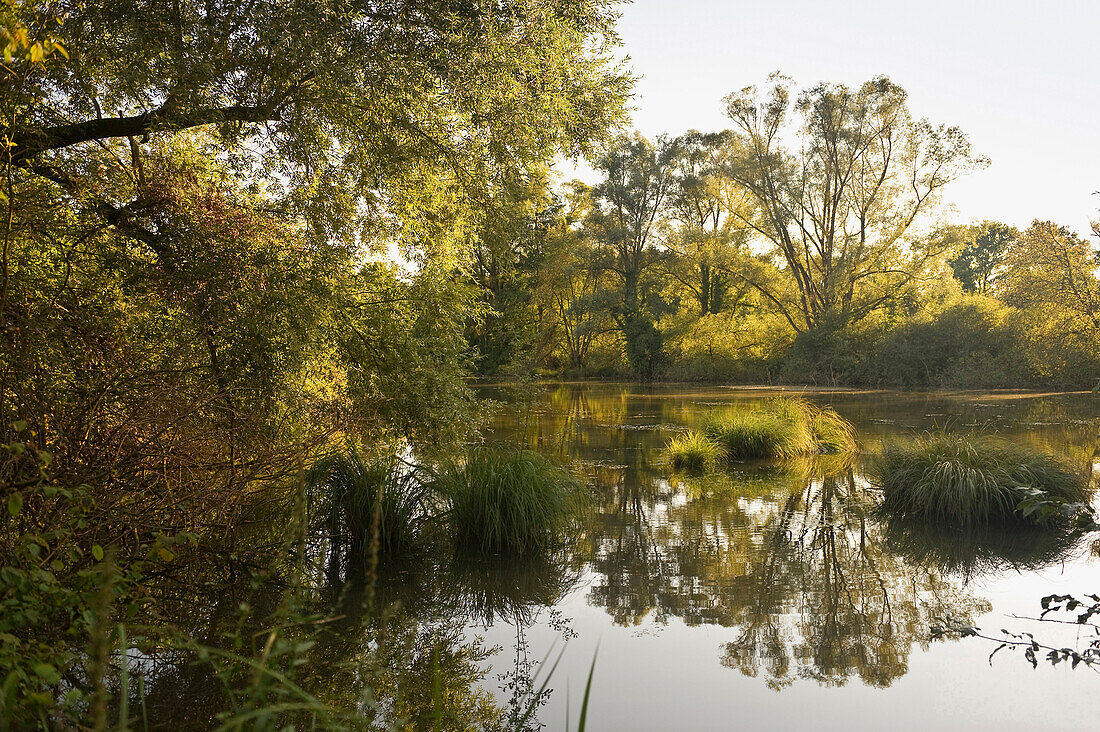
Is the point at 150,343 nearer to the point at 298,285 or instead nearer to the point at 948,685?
the point at 298,285

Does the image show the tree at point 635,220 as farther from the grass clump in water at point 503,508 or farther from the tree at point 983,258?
the tree at point 983,258

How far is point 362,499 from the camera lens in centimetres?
667

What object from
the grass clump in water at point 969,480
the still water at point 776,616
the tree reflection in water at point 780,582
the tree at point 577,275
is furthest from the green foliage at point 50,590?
the tree at point 577,275

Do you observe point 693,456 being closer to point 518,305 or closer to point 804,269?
point 518,305

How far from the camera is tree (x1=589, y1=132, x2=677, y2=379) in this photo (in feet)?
122

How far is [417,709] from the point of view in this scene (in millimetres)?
3979

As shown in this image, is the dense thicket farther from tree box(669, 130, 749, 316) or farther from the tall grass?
tree box(669, 130, 749, 316)

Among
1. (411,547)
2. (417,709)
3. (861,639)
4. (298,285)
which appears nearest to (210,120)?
(298,285)

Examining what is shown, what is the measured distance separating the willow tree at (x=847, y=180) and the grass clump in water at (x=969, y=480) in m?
26.2

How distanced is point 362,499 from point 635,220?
33258 millimetres

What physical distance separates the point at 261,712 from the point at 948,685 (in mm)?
4190

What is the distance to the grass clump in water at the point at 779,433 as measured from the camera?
42.9ft

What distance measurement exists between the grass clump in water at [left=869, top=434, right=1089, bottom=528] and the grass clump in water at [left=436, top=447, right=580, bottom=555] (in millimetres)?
4308

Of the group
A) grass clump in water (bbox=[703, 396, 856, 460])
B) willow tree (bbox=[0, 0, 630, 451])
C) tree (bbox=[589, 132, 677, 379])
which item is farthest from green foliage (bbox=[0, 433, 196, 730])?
tree (bbox=[589, 132, 677, 379])
